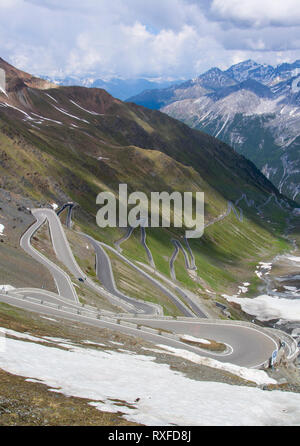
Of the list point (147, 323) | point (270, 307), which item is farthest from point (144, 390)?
point (270, 307)

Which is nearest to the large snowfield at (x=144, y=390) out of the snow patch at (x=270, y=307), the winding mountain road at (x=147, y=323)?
the winding mountain road at (x=147, y=323)

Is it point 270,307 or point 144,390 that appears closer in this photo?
point 144,390

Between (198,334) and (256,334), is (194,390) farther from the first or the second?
(256,334)

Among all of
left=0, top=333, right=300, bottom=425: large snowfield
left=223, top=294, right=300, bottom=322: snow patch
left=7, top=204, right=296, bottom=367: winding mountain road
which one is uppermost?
left=0, top=333, right=300, bottom=425: large snowfield

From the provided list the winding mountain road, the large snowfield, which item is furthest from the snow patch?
the large snowfield

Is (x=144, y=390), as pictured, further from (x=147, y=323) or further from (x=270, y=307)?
(x=270, y=307)

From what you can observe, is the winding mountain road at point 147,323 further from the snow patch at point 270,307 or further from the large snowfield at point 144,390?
the snow patch at point 270,307

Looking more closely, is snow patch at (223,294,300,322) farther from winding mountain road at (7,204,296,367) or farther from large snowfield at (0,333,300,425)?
large snowfield at (0,333,300,425)
